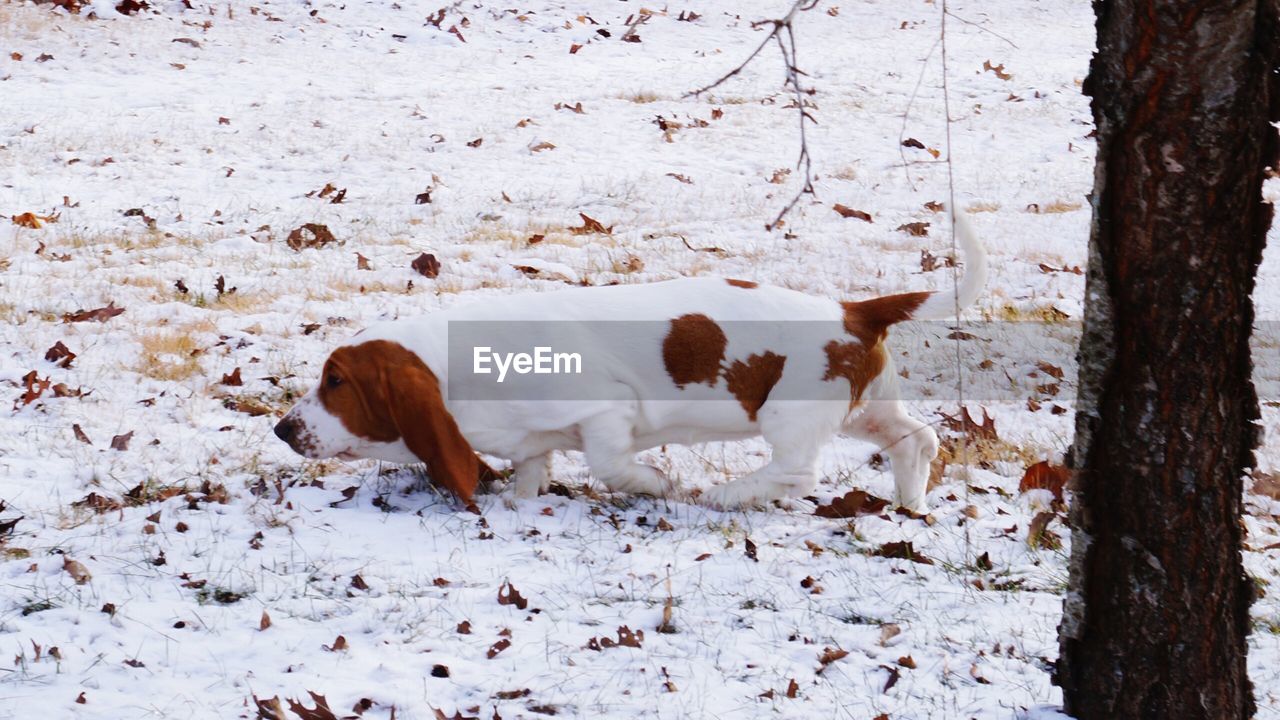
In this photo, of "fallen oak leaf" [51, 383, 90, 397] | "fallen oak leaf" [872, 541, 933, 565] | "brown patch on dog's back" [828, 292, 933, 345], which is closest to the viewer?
"fallen oak leaf" [872, 541, 933, 565]

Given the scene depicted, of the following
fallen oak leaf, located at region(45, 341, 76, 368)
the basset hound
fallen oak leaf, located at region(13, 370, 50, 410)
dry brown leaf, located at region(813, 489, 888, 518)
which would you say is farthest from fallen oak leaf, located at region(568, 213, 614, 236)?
dry brown leaf, located at region(813, 489, 888, 518)

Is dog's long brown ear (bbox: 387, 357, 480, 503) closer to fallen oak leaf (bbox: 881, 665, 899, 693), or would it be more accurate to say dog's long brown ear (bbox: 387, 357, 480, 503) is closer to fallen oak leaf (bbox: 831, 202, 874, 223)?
fallen oak leaf (bbox: 881, 665, 899, 693)

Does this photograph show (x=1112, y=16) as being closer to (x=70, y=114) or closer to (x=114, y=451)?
(x=114, y=451)

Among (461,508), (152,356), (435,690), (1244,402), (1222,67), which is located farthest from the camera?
(152,356)

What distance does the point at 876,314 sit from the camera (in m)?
5.38

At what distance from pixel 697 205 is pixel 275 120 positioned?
221 inches

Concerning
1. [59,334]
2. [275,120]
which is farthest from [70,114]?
[59,334]

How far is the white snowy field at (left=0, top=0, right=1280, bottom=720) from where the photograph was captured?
3852mm

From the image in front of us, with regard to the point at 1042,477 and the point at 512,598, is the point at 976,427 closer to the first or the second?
the point at 1042,477

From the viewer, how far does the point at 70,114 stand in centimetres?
1480

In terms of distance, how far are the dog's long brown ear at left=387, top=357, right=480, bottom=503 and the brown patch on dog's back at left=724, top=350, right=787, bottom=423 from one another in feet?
3.52

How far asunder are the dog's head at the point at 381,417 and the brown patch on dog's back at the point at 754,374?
1.07 metres
